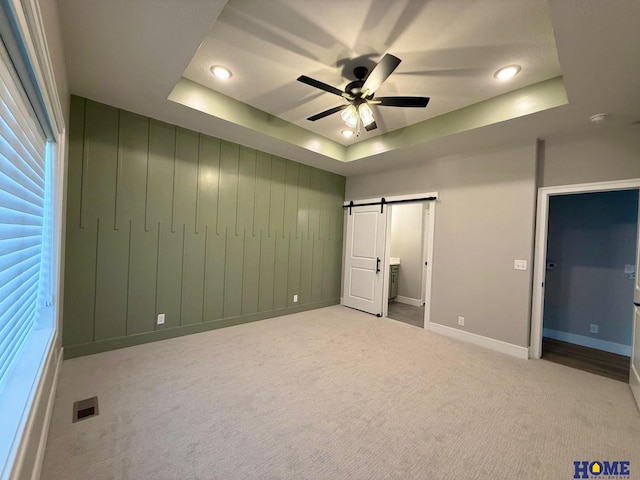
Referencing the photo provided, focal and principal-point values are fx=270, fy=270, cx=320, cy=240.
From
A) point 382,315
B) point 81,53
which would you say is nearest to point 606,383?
point 382,315

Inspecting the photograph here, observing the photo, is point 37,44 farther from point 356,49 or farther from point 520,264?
point 520,264

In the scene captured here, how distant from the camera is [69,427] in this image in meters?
1.77

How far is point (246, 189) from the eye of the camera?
4.00 metres

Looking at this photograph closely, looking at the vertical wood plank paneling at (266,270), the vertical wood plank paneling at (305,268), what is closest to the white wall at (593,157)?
the vertical wood plank paneling at (305,268)

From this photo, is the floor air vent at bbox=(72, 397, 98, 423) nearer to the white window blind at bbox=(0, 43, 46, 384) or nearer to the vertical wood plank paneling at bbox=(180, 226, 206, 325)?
the white window blind at bbox=(0, 43, 46, 384)

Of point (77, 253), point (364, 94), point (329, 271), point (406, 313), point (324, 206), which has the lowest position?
point (406, 313)

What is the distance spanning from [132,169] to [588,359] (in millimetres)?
5809

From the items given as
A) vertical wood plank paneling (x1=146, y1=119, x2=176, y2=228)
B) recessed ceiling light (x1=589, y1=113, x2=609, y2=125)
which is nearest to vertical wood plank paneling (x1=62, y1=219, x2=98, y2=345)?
vertical wood plank paneling (x1=146, y1=119, x2=176, y2=228)

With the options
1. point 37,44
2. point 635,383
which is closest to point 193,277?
point 37,44

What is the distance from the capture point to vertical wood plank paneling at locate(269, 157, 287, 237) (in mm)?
4309

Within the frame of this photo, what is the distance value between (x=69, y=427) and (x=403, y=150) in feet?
14.0

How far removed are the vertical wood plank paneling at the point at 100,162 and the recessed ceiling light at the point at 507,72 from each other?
3.88 meters

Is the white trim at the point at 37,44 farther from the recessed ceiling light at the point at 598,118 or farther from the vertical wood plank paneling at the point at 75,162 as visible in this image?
the recessed ceiling light at the point at 598,118

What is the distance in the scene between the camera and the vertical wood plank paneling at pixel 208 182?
3.55 m
